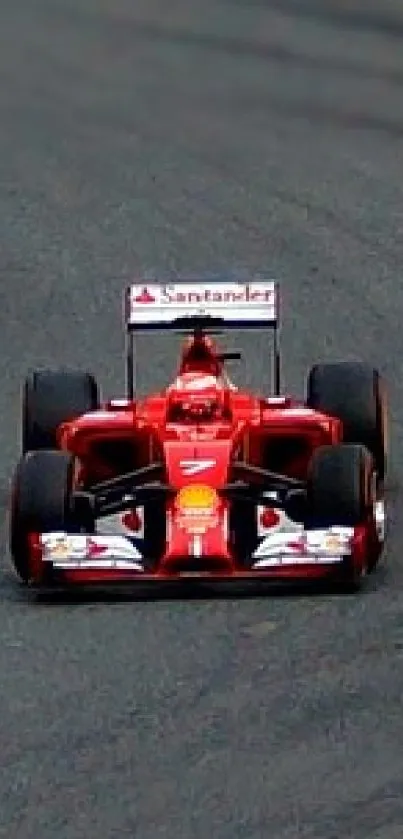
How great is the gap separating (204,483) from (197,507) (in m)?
0.16

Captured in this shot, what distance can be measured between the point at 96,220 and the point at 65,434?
5443 mm

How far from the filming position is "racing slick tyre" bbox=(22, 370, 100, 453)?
1414 cm

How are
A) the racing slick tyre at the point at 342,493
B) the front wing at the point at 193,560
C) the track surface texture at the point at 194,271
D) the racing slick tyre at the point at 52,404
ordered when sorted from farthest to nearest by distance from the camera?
the racing slick tyre at the point at 52,404
the racing slick tyre at the point at 342,493
the front wing at the point at 193,560
the track surface texture at the point at 194,271

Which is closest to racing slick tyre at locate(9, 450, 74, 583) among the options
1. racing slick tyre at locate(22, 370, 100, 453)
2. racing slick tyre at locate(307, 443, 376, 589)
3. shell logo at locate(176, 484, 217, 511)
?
shell logo at locate(176, 484, 217, 511)

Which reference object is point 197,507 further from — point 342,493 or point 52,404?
point 52,404

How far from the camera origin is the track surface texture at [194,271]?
10.4 meters

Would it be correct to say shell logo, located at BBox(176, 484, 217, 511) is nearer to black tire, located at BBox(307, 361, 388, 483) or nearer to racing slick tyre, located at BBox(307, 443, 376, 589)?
racing slick tyre, located at BBox(307, 443, 376, 589)

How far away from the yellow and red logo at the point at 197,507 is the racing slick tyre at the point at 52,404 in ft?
4.00

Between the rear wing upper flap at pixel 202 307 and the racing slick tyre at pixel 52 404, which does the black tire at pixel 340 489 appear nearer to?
the rear wing upper flap at pixel 202 307

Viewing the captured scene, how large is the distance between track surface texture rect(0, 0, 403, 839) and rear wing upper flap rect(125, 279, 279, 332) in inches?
35.0

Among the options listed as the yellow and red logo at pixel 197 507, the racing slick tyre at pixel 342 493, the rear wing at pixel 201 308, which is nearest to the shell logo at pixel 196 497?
the yellow and red logo at pixel 197 507

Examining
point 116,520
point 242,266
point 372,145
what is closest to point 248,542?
point 116,520

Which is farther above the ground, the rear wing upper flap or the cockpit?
the rear wing upper flap

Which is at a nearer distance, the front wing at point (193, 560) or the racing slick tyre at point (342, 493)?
the front wing at point (193, 560)
